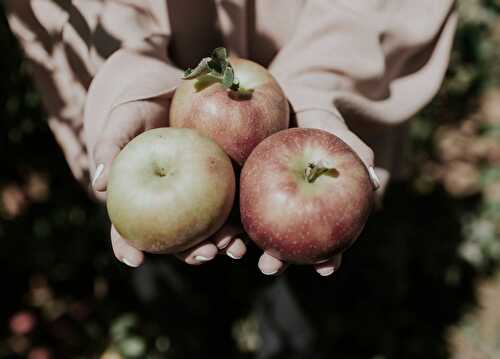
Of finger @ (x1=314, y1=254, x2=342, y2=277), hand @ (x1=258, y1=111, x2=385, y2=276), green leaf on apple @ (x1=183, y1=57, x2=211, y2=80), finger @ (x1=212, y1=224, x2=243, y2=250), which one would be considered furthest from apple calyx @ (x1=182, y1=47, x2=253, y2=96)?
finger @ (x1=314, y1=254, x2=342, y2=277)

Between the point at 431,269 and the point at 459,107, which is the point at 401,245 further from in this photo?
the point at 459,107

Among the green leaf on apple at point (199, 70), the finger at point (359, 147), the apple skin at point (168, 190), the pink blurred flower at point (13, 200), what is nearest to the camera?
the apple skin at point (168, 190)

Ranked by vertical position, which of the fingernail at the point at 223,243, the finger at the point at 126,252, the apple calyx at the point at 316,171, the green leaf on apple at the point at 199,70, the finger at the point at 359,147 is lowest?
the finger at the point at 126,252

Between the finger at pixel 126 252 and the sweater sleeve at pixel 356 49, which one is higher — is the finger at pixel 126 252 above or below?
below

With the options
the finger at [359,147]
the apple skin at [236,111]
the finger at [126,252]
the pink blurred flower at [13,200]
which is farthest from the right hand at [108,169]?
the pink blurred flower at [13,200]

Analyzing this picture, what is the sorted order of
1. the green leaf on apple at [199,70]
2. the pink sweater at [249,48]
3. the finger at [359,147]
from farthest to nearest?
1. the pink sweater at [249,48]
2. the finger at [359,147]
3. the green leaf on apple at [199,70]

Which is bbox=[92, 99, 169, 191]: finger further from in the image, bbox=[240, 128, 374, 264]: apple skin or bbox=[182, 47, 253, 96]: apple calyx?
bbox=[240, 128, 374, 264]: apple skin

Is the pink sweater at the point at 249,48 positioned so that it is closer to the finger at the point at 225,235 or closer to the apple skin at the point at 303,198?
the apple skin at the point at 303,198

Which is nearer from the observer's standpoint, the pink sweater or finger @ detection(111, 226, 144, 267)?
finger @ detection(111, 226, 144, 267)
